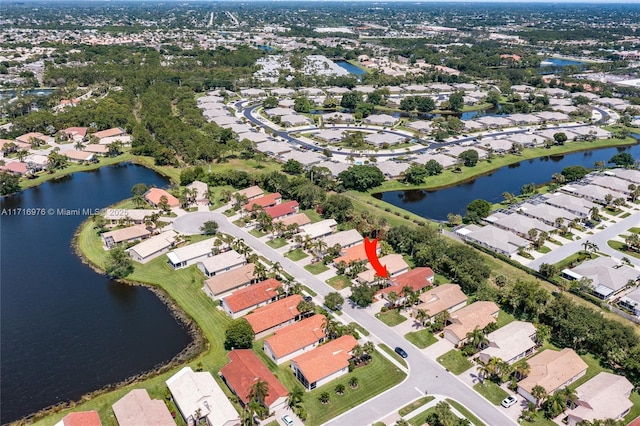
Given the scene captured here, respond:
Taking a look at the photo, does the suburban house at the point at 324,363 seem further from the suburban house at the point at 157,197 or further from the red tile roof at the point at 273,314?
the suburban house at the point at 157,197

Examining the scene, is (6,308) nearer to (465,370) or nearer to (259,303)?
(259,303)

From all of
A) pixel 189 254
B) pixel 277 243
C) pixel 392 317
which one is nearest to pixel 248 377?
pixel 392 317

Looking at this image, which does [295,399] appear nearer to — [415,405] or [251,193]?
[415,405]

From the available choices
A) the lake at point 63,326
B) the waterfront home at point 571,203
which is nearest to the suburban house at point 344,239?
the lake at point 63,326

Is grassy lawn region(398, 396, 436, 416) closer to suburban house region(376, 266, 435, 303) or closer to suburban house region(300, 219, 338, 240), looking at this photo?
suburban house region(376, 266, 435, 303)

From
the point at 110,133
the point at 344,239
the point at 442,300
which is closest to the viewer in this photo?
the point at 442,300
